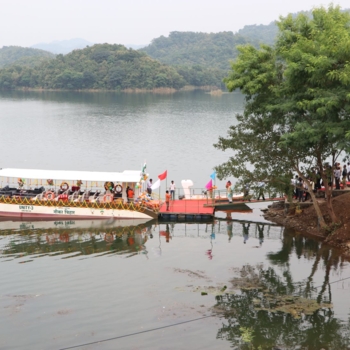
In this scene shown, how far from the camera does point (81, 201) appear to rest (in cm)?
3828

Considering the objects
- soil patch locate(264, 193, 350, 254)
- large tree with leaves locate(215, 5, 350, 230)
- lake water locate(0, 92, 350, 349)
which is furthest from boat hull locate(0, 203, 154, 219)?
soil patch locate(264, 193, 350, 254)

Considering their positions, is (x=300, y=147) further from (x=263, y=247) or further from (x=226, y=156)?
(x=226, y=156)

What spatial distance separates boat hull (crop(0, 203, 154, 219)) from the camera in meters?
37.9

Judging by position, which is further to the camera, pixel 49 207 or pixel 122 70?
pixel 122 70

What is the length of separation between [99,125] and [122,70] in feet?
277

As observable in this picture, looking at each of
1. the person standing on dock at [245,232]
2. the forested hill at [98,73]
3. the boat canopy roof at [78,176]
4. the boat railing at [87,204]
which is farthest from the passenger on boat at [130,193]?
the forested hill at [98,73]

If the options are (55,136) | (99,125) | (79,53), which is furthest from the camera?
(79,53)

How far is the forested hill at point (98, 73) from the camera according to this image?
172625mm

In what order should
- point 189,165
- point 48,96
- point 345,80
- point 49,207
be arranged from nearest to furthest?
point 345,80 → point 49,207 → point 189,165 → point 48,96

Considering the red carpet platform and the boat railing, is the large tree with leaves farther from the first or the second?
the boat railing

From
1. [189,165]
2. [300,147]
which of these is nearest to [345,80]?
[300,147]

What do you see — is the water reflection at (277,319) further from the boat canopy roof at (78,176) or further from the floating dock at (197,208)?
the boat canopy roof at (78,176)

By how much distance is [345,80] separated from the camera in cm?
2684

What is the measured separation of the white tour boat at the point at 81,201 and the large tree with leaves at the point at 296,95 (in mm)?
6644
